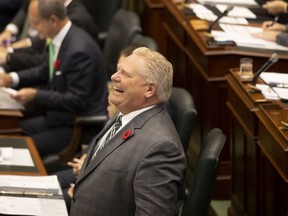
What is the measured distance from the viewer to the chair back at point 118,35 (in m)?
6.10

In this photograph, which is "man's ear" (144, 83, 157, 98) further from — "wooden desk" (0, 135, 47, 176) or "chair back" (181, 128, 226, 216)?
"wooden desk" (0, 135, 47, 176)

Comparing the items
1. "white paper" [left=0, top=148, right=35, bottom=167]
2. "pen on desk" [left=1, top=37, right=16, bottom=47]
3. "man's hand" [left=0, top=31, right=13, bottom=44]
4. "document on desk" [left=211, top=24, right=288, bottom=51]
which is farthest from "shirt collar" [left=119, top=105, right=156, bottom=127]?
"man's hand" [left=0, top=31, right=13, bottom=44]

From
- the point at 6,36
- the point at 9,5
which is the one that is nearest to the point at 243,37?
the point at 6,36

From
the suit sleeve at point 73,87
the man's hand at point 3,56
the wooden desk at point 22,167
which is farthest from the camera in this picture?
the man's hand at point 3,56

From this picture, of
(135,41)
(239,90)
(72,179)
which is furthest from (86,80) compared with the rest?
(239,90)

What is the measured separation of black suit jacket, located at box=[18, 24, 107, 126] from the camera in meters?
5.37

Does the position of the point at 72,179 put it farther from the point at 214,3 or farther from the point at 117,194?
the point at 214,3

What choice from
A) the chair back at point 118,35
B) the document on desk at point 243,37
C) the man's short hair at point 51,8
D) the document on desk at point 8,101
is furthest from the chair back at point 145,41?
the document on desk at point 8,101

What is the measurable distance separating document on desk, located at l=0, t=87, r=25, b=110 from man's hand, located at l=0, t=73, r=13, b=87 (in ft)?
0.15

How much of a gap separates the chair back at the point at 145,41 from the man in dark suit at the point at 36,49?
550 millimetres

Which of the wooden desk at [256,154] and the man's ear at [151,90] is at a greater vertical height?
the man's ear at [151,90]

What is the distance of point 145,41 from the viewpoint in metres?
5.43

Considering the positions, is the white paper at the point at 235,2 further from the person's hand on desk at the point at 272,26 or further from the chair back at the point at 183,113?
the chair back at the point at 183,113

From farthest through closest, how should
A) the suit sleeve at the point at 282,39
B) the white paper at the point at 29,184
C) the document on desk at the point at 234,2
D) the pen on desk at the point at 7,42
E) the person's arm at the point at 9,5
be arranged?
the person's arm at the point at 9,5 < the pen on desk at the point at 7,42 < the document on desk at the point at 234,2 < the suit sleeve at the point at 282,39 < the white paper at the point at 29,184
